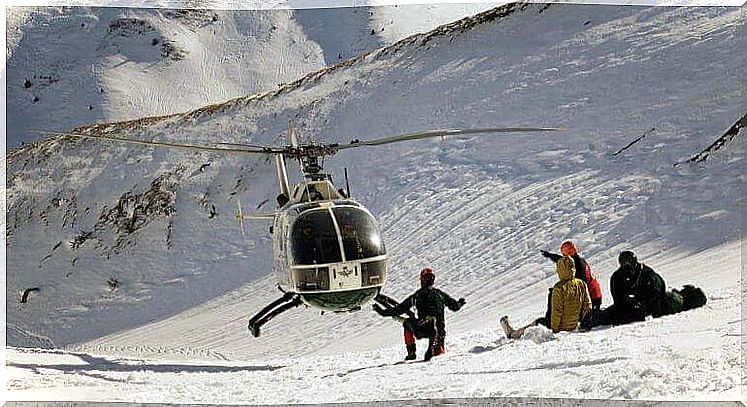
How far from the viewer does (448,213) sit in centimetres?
1766

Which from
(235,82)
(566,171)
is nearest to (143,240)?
(566,171)

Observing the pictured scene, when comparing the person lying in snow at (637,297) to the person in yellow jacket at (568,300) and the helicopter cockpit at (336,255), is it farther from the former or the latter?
the helicopter cockpit at (336,255)

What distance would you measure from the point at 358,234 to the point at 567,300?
7.86ft

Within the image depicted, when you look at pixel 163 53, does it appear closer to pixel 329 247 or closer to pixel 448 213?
pixel 448 213

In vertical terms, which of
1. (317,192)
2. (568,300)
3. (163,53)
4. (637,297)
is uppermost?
(163,53)

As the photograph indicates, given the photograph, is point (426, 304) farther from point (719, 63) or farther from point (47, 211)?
point (47, 211)

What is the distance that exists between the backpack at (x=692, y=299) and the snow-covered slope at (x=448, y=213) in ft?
1.01

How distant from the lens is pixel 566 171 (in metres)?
17.5

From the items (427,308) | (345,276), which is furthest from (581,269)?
(345,276)

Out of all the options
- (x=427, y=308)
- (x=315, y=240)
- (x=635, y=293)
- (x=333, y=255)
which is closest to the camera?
(x=635, y=293)

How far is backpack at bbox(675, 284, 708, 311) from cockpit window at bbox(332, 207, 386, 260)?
3.39 meters

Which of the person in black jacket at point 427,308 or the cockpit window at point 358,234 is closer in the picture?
the cockpit window at point 358,234

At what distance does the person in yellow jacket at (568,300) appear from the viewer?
29.9 feet

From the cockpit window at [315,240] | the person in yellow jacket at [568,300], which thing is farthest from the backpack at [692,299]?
the cockpit window at [315,240]
